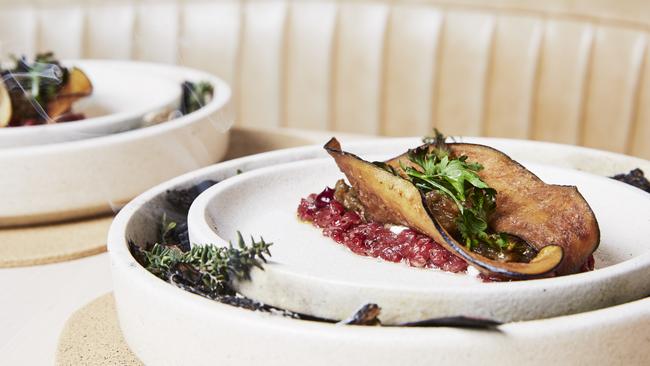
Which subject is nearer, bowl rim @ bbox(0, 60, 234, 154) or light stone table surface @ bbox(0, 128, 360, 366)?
light stone table surface @ bbox(0, 128, 360, 366)

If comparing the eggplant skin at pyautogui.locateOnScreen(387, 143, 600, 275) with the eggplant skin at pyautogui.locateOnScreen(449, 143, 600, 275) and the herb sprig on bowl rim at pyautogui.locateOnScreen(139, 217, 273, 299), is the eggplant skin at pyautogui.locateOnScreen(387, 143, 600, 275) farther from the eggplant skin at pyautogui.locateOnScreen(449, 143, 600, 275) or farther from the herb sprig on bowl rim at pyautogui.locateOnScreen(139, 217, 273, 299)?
the herb sprig on bowl rim at pyautogui.locateOnScreen(139, 217, 273, 299)

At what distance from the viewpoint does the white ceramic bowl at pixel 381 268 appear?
31.7 inches

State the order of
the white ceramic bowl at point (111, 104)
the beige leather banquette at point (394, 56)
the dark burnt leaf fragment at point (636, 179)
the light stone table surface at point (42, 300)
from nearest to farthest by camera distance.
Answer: the light stone table surface at point (42, 300), the dark burnt leaf fragment at point (636, 179), the white ceramic bowl at point (111, 104), the beige leather banquette at point (394, 56)

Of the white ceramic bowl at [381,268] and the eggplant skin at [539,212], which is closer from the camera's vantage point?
the white ceramic bowl at [381,268]

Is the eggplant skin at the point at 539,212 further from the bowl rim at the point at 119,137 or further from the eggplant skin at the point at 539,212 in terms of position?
the bowl rim at the point at 119,137

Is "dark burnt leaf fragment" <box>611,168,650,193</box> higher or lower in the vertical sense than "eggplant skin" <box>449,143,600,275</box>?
lower

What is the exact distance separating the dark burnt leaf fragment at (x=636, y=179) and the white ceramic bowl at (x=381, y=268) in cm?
10

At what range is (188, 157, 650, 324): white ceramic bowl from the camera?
2.64 feet

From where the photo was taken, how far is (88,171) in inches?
56.5

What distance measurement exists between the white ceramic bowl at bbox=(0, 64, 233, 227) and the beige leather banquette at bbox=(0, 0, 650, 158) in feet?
4.36

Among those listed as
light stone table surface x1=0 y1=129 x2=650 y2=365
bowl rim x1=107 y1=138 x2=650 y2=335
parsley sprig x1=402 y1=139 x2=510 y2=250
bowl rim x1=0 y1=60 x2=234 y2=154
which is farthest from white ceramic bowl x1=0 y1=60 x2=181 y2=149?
parsley sprig x1=402 y1=139 x2=510 y2=250

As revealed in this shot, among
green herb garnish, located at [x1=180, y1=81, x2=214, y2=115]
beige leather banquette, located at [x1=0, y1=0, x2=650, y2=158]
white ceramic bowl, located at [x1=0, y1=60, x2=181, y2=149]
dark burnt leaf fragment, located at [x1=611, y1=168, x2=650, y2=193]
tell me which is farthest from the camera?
beige leather banquette, located at [x1=0, y1=0, x2=650, y2=158]

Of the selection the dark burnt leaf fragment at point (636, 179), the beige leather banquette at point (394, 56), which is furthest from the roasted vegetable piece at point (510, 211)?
the beige leather banquette at point (394, 56)

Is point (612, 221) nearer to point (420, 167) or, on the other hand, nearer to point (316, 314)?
point (420, 167)
